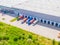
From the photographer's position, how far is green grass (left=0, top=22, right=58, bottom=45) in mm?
17047

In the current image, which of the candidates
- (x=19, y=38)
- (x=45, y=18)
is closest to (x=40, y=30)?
(x=45, y=18)

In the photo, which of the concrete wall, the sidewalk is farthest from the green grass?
the concrete wall

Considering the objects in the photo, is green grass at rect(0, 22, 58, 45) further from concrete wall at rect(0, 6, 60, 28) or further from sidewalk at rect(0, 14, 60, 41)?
concrete wall at rect(0, 6, 60, 28)

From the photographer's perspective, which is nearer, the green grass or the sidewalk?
the green grass

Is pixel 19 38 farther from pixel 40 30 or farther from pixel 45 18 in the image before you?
pixel 45 18

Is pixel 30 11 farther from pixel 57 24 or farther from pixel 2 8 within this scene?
pixel 2 8

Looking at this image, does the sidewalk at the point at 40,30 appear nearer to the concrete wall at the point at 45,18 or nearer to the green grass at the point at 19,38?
the green grass at the point at 19,38

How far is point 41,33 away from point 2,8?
8870 millimetres

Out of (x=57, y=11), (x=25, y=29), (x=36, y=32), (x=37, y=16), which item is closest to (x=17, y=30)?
(x=25, y=29)

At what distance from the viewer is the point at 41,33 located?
18.8 meters

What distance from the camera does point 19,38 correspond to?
1788 centimetres

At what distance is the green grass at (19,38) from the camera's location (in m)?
17.0

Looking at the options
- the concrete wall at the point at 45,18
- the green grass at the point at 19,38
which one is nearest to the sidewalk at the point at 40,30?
the green grass at the point at 19,38

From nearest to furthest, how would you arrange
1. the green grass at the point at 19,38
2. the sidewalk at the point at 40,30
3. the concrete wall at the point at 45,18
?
the green grass at the point at 19,38, the sidewalk at the point at 40,30, the concrete wall at the point at 45,18
